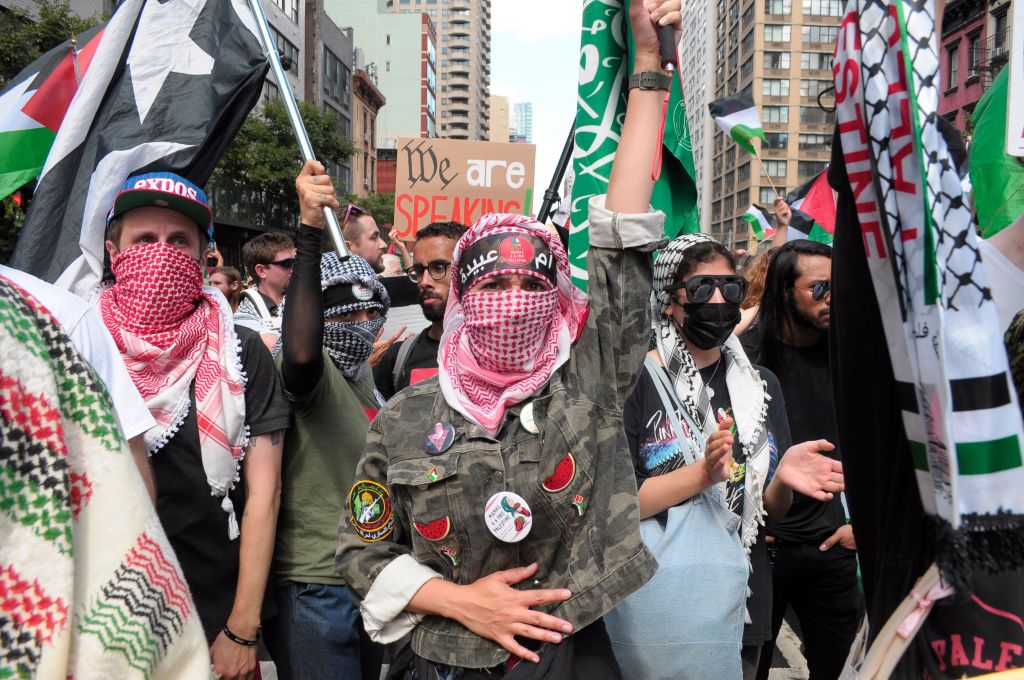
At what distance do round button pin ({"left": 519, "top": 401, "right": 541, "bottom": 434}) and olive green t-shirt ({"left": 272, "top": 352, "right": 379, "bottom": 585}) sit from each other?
957 millimetres

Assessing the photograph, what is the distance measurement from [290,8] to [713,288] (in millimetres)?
38640

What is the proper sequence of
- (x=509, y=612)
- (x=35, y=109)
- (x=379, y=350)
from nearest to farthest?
(x=509, y=612)
(x=35, y=109)
(x=379, y=350)

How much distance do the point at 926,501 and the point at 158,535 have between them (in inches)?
49.9

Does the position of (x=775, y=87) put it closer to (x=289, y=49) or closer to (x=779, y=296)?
(x=289, y=49)

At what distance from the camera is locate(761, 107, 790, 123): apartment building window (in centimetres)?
8319

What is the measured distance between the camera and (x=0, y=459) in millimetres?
965

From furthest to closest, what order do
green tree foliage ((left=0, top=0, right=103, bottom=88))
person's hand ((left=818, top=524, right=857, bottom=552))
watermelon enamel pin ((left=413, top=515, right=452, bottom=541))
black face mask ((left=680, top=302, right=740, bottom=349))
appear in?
green tree foliage ((left=0, top=0, right=103, bottom=88)) < person's hand ((left=818, top=524, right=857, bottom=552)) < black face mask ((left=680, top=302, right=740, bottom=349)) < watermelon enamel pin ((left=413, top=515, right=452, bottom=541))

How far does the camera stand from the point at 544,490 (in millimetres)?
1922

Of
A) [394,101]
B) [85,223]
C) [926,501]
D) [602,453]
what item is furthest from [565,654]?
[394,101]

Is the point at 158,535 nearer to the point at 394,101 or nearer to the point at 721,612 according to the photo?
the point at 721,612

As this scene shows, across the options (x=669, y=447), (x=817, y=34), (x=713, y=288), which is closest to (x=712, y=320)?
(x=713, y=288)

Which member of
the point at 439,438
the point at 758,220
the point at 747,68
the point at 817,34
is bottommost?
the point at 439,438

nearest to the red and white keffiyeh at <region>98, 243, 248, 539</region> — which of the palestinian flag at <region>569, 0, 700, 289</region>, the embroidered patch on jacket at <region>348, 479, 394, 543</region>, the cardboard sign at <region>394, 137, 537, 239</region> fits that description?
the embroidered patch on jacket at <region>348, 479, 394, 543</region>

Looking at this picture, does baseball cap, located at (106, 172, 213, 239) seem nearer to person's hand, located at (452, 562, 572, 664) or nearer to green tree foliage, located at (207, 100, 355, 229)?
person's hand, located at (452, 562, 572, 664)
